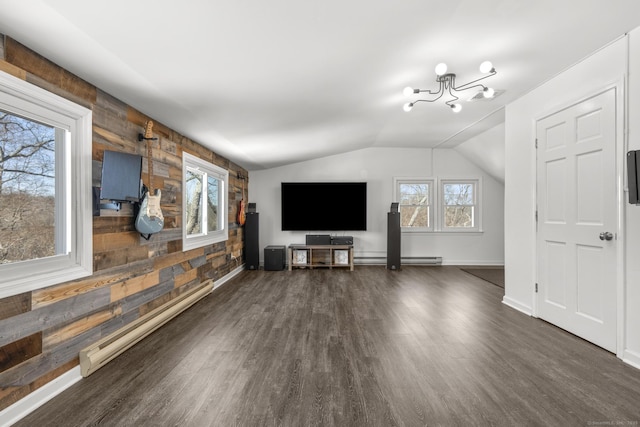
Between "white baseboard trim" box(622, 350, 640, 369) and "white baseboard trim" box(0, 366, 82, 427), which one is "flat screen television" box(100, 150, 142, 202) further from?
"white baseboard trim" box(622, 350, 640, 369)

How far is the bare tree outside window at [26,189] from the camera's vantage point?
173cm

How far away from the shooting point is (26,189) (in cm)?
185

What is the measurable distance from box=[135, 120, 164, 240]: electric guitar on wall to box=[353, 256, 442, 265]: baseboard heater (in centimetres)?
460

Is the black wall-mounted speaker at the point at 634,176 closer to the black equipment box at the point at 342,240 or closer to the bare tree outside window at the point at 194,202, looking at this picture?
the bare tree outside window at the point at 194,202

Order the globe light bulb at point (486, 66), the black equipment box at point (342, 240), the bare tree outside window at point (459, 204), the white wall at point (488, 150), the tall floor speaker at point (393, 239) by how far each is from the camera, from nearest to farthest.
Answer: the globe light bulb at point (486, 66)
the white wall at point (488, 150)
the tall floor speaker at point (393, 239)
the black equipment box at point (342, 240)
the bare tree outside window at point (459, 204)

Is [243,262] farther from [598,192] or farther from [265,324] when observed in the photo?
[598,192]

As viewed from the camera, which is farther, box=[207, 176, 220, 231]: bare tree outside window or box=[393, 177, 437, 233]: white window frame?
box=[393, 177, 437, 233]: white window frame

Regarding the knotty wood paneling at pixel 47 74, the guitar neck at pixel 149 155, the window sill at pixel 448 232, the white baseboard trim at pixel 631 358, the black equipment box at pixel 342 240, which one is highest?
the knotty wood paneling at pixel 47 74

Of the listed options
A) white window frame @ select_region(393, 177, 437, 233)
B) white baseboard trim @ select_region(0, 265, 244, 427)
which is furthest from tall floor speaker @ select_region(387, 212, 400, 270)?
white baseboard trim @ select_region(0, 265, 244, 427)

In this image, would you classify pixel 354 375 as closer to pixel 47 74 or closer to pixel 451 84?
pixel 47 74

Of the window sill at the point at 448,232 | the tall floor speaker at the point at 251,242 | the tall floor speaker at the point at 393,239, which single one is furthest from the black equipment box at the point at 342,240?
the tall floor speaker at the point at 251,242

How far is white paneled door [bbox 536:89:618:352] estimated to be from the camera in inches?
99.1

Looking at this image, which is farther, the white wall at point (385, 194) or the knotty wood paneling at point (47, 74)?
the white wall at point (385, 194)

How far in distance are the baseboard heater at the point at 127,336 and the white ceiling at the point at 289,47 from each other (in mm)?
1953
